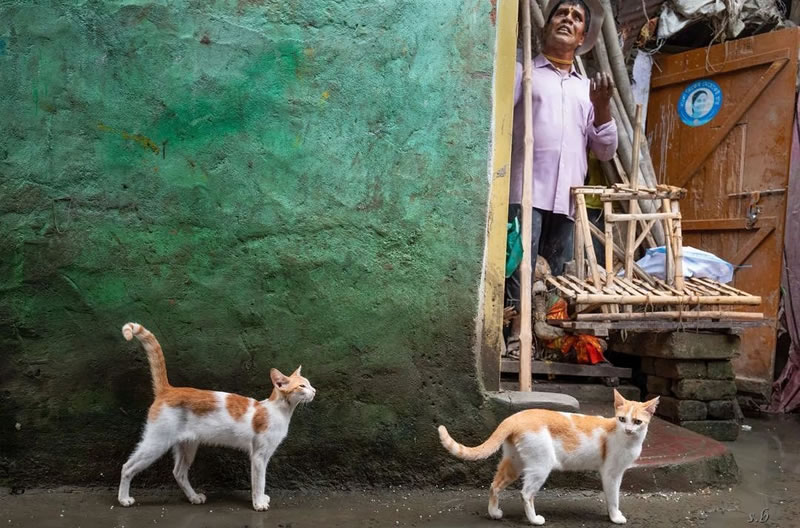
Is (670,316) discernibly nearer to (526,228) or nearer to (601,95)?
(526,228)

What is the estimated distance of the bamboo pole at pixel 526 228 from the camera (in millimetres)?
4137

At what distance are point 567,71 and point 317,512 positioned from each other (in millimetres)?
3380

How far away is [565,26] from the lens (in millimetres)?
4980

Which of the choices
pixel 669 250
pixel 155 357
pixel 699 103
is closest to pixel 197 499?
pixel 155 357

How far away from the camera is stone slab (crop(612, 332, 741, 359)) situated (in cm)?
530

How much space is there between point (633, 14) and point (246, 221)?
469cm

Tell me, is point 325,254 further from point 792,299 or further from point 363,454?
point 792,299

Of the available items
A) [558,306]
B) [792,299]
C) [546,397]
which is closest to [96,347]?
[546,397]

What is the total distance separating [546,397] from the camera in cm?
388

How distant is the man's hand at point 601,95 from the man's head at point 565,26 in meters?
0.32

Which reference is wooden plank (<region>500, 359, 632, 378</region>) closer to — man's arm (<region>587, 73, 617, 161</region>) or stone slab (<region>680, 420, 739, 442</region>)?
stone slab (<region>680, 420, 739, 442</region>)

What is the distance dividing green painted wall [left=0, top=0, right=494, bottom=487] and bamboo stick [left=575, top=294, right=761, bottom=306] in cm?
116

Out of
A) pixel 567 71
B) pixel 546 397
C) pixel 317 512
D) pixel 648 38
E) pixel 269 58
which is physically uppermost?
pixel 648 38

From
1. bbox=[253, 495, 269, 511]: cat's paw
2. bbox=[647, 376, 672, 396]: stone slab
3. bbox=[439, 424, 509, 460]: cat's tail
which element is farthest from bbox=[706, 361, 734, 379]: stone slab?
bbox=[253, 495, 269, 511]: cat's paw
